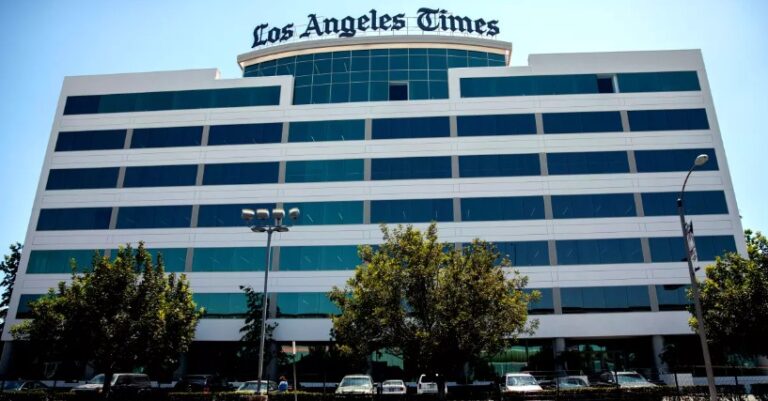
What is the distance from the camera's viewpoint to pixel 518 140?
39.8 metres

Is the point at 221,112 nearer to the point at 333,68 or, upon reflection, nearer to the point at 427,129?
the point at 333,68

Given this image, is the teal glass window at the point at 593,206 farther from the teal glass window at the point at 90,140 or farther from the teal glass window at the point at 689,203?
the teal glass window at the point at 90,140

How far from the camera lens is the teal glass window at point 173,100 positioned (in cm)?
4262

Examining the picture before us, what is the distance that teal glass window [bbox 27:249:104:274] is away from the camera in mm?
39125

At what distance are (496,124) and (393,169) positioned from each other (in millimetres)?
8834

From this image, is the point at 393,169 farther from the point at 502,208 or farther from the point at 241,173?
the point at 241,173

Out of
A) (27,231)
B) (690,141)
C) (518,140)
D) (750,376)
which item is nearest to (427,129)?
(518,140)

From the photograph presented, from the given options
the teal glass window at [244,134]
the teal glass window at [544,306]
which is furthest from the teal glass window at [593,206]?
the teal glass window at [244,134]

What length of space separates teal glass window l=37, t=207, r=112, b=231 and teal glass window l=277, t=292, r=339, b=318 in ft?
50.4

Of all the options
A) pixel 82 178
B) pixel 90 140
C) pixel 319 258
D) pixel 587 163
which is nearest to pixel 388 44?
pixel 587 163

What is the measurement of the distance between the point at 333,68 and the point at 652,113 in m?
25.7

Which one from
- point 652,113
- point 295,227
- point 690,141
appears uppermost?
point 652,113

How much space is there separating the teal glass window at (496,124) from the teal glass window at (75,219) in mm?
28376

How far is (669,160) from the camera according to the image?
38.8 metres
